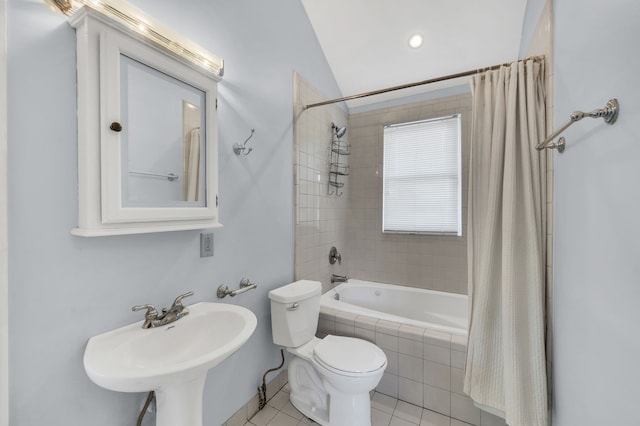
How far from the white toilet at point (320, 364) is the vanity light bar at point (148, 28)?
133 cm

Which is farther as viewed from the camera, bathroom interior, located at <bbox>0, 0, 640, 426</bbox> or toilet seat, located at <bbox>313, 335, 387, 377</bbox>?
toilet seat, located at <bbox>313, 335, 387, 377</bbox>

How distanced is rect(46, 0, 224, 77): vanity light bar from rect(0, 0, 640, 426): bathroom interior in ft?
0.21

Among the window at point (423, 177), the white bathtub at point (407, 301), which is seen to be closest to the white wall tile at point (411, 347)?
the white bathtub at point (407, 301)

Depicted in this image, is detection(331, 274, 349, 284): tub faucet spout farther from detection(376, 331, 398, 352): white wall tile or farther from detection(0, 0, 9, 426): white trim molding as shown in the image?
detection(0, 0, 9, 426): white trim molding

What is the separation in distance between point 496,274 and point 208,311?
1497 millimetres

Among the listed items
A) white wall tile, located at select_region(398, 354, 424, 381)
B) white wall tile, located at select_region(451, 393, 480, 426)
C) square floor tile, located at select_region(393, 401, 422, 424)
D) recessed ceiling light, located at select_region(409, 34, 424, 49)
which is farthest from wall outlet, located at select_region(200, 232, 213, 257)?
recessed ceiling light, located at select_region(409, 34, 424, 49)

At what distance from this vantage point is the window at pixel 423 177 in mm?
2654

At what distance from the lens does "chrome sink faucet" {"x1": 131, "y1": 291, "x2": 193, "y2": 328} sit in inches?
42.3

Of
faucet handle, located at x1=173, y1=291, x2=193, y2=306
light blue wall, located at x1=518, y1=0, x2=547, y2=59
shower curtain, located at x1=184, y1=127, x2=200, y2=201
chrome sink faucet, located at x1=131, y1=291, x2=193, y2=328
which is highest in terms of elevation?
light blue wall, located at x1=518, y1=0, x2=547, y2=59

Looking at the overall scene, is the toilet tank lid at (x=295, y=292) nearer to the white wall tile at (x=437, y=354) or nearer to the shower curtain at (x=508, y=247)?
the white wall tile at (x=437, y=354)

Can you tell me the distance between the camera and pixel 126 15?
1.00 metres

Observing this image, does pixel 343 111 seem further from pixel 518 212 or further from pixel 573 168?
pixel 573 168

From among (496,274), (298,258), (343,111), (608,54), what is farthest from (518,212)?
(343,111)

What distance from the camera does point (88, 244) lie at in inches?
38.0
